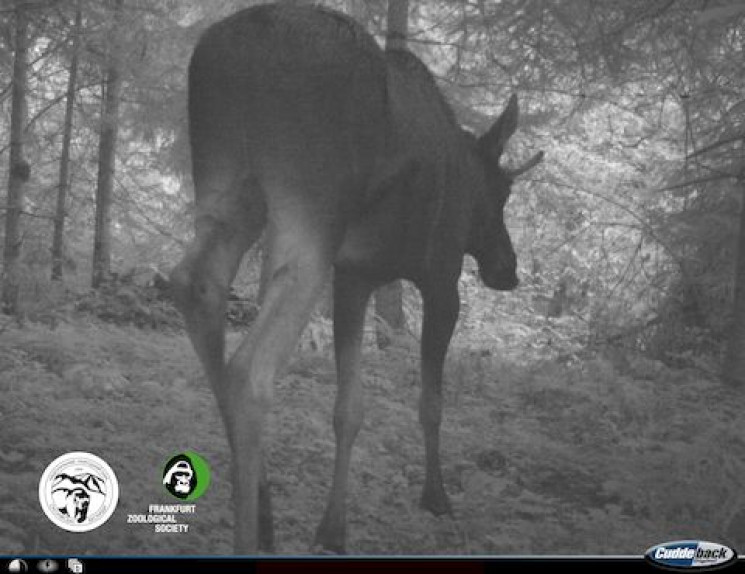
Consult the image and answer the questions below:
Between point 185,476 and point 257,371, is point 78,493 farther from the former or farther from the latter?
point 257,371

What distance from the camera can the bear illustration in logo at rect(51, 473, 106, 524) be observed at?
10.8 ft

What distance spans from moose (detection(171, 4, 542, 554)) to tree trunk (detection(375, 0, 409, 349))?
3048 mm

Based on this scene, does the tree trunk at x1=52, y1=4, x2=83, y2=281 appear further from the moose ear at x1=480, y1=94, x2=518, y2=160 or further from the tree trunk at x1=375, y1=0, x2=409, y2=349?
the moose ear at x1=480, y1=94, x2=518, y2=160

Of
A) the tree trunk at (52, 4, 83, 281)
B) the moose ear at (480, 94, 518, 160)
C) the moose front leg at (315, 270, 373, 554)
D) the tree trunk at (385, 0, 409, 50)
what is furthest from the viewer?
the tree trunk at (385, 0, 409, 50)

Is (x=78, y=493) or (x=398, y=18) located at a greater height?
(x=398, y=18)

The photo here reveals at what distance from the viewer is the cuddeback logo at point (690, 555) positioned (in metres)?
3.42

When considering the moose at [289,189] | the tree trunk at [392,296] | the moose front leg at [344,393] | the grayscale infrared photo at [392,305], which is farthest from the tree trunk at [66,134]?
the moose front leg at [344,393]

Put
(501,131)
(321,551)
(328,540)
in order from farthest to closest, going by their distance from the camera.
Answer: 1. (501,131)
2. (328,540)
3. (321,551)

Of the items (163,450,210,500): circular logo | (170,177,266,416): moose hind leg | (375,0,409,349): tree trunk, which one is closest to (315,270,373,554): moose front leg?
(163,450,210,500): circular logo

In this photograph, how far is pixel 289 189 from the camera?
3672 mm

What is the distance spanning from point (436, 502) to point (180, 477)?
1.70 meters

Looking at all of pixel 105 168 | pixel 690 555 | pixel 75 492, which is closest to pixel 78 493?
pixel 75 492

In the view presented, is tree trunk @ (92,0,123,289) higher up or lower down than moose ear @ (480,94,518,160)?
higher up

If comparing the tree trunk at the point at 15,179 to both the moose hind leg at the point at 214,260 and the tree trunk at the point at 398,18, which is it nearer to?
the tree trunk at the point at 398,18
